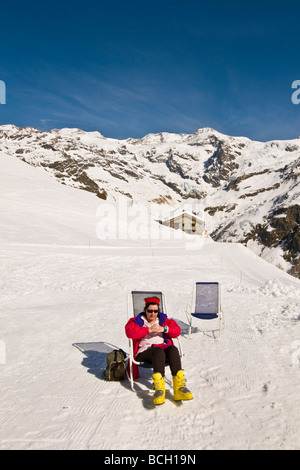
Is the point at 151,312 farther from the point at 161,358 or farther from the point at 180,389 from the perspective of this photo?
the point at 180,389

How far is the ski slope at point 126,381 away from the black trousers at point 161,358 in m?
0.42

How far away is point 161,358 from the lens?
16.6ft

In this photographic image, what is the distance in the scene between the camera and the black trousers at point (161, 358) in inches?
198

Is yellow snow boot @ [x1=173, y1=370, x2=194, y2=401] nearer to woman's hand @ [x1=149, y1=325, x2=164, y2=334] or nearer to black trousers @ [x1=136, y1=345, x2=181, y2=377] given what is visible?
black trousers @ [x1=136, y1=345, x2=181, y2=377]

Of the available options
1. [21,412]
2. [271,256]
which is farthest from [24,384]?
[271,256]

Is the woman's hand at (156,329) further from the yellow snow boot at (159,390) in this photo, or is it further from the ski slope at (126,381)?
the ski slope at (126,381)

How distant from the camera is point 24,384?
5.73 metres

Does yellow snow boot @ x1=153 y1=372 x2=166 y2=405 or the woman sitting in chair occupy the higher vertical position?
the woman sitting in chair

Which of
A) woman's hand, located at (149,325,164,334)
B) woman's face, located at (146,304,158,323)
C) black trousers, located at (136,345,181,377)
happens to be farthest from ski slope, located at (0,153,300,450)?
woman's face, located at (146,304,158,323)

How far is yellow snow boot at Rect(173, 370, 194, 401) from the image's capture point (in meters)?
4.66

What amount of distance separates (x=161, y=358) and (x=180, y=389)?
0.55m

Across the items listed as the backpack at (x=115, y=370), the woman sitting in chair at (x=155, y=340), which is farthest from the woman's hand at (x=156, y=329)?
the backpack at (x=115, y=370)

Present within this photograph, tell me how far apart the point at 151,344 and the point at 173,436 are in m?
1.68
